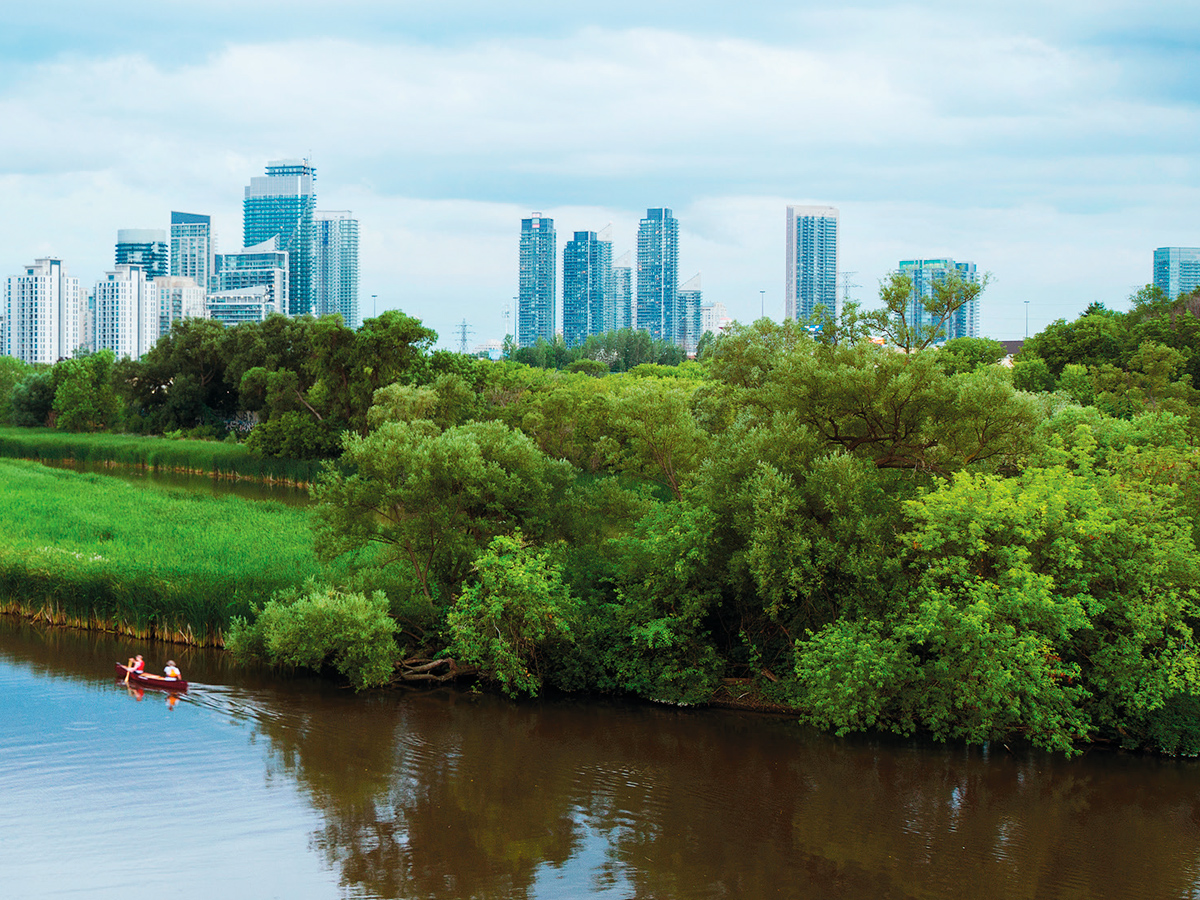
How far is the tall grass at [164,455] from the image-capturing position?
6144 centimetres

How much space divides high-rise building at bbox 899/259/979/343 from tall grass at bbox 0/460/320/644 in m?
17.1

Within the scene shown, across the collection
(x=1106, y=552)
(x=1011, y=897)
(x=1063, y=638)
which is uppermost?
(x=1106, y=552)

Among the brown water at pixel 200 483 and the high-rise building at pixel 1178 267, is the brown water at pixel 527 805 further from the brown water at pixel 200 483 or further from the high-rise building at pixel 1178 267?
the high-rise building at pixel 1178 267

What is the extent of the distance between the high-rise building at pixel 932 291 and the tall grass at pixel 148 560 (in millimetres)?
17127

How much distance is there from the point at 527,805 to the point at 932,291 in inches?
643

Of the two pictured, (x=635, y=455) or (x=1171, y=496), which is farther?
(x=635, y=455)

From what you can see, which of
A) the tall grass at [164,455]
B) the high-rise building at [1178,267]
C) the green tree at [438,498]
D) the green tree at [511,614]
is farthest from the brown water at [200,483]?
the high-rise building at [1178,267]

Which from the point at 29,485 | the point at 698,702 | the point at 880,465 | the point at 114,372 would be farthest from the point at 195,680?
the point at 114,372

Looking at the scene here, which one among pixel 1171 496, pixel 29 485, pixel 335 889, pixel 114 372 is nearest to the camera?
pixel 335 889

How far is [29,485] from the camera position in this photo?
4728 cm

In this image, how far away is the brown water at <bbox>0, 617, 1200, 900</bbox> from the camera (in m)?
14.9

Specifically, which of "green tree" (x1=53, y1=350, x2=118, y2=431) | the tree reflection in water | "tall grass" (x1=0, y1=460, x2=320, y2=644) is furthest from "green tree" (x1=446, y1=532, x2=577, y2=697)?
"green tree" (x1=53, y1=350, x2=118, y2=431)

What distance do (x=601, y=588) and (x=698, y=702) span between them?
3.35m

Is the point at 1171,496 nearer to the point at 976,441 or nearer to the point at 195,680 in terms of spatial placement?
the point at 976,441
